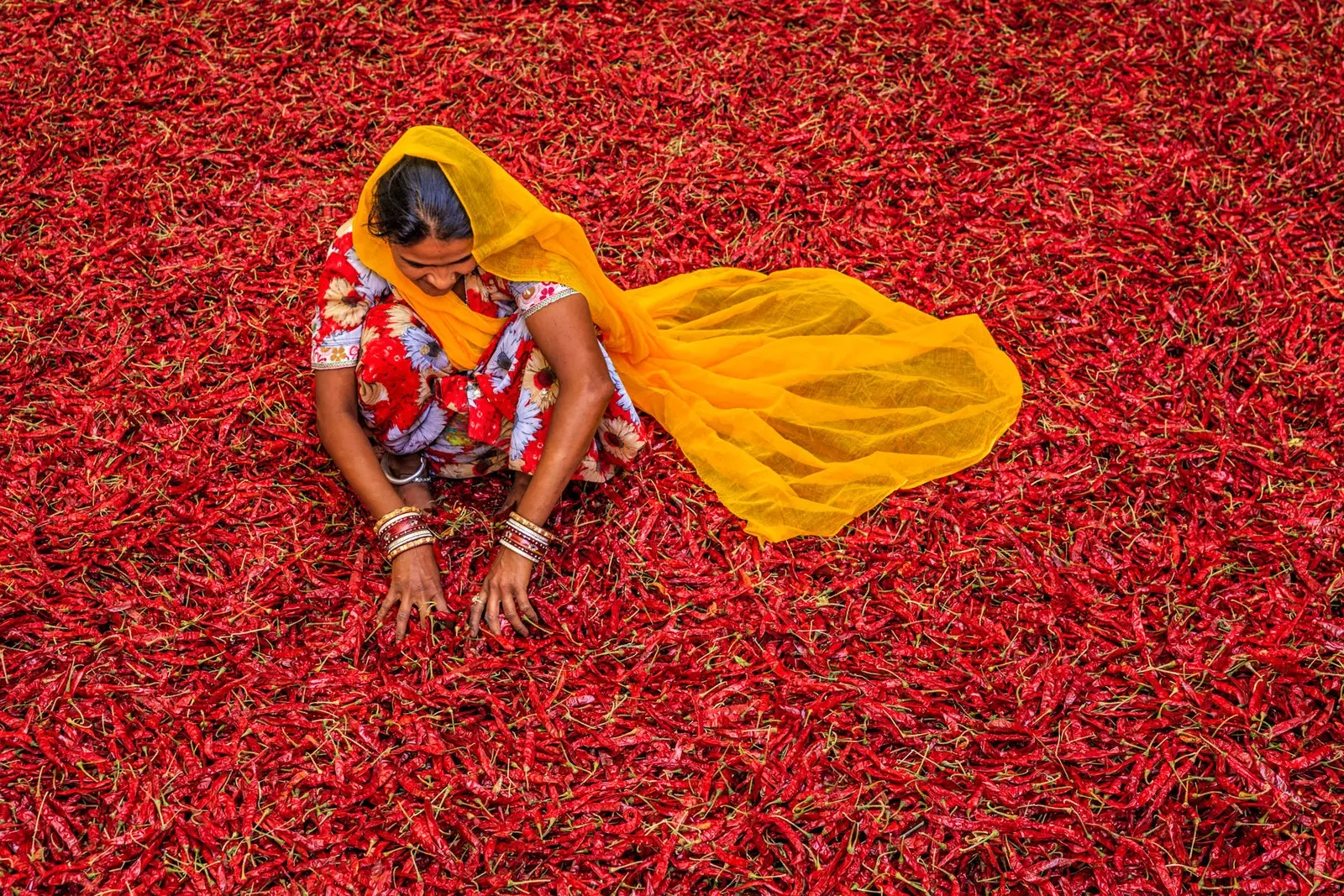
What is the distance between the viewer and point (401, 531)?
303 cm

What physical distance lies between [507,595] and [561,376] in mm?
681

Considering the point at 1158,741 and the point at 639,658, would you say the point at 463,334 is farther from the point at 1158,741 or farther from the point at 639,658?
the point at 1158,741

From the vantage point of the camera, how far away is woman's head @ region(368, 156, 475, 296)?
2627mm

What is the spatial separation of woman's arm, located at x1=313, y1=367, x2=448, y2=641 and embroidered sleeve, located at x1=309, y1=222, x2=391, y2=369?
0.15 feet

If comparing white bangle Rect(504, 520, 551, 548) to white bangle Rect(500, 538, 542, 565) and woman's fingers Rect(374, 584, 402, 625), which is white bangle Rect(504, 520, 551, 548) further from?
woman's fingers Rect(374, 584, 402, 625)

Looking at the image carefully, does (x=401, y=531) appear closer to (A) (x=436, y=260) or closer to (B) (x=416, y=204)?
(A) (x=436, y=260)

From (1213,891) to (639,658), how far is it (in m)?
1.62

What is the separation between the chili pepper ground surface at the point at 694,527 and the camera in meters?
2.61

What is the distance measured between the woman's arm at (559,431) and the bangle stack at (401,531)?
264 millimetres

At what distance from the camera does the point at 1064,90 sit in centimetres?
523

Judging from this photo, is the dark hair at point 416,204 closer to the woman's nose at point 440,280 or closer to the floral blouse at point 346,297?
the woman's nose at point 440,280

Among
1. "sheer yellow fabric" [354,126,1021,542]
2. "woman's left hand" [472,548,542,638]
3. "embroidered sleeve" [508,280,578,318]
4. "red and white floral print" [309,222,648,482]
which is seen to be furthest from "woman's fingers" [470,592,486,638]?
"embroidered sleeve" [508,280,578,318]

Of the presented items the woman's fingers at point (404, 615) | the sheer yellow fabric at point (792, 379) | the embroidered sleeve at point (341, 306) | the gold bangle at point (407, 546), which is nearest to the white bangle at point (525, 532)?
the gold bangle at point (407, 546)

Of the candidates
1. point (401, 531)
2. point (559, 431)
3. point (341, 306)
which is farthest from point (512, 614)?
point (341, 306)
